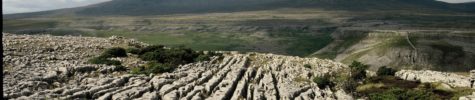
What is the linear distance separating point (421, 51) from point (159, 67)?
142 meters

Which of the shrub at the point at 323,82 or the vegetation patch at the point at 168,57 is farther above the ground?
the vegetation patch at the point at 168,57

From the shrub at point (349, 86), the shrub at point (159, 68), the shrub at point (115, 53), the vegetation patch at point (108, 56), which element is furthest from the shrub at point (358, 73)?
the vegetation patch at point (108, 56)

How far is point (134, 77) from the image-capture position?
2119 inches

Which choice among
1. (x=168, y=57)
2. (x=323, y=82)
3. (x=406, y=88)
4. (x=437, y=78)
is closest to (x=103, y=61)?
(x=168, y=57)

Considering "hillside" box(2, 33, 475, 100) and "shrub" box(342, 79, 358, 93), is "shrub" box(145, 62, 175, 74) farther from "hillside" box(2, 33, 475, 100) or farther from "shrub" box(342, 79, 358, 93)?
"shrub" box(342, 79, 358, 93)

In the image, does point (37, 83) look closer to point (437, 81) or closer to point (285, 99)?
point (285, 99)

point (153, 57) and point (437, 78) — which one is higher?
point (153, 57)

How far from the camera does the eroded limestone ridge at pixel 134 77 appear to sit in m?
43.6

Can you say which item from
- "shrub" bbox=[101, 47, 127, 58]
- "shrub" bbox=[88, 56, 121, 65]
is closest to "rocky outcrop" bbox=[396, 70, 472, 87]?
"shrub" bbox=[101, 47, 127, 58]

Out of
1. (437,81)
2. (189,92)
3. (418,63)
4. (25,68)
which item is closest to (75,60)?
(25,68)

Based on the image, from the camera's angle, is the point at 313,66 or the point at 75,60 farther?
the point at 313,66

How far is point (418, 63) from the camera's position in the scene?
17838 centimetres

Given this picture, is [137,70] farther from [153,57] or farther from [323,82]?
[323,82]

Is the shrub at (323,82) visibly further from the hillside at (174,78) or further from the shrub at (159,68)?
the shrub at (159,68)
